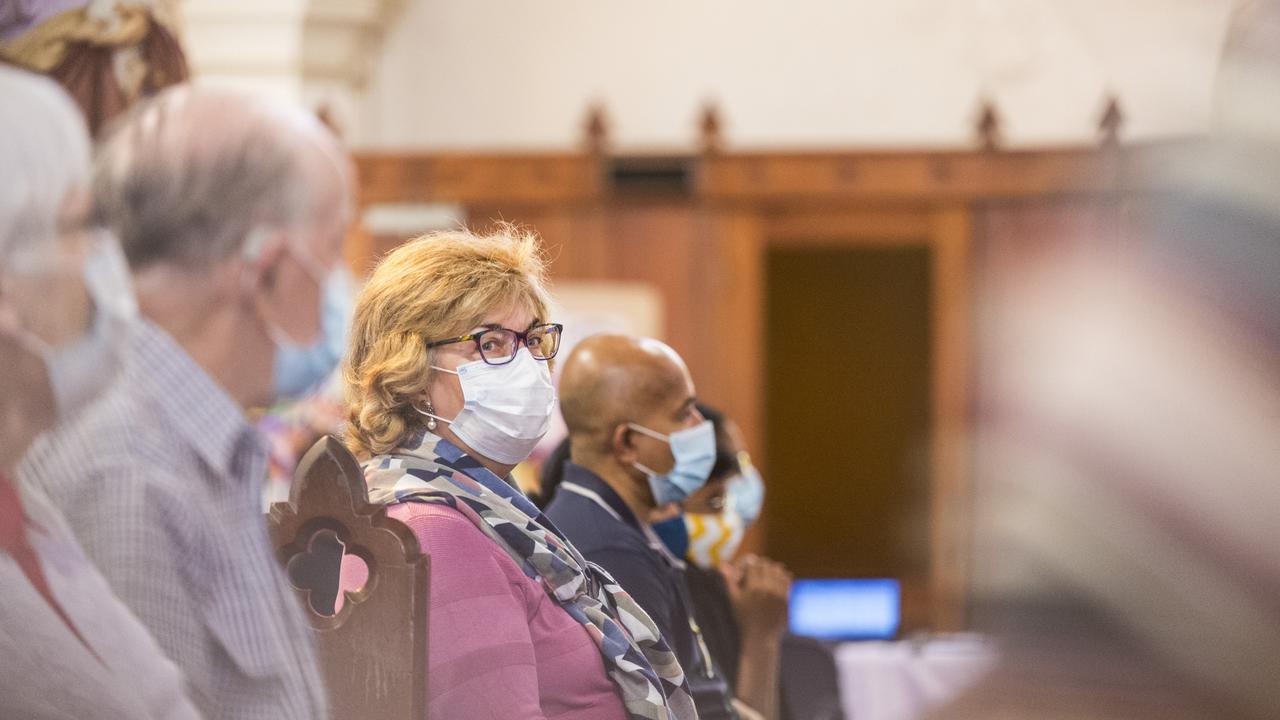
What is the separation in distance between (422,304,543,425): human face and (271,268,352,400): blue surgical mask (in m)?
0.70

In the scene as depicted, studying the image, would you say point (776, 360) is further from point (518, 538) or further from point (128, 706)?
point (128, 706)

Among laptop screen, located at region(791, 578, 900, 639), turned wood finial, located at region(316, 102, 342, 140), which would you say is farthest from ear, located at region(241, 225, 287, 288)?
turned wood finial, located at region(316, 102, 342, 140)

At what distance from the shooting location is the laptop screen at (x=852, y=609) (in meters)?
5.37

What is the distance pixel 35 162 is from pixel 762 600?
219 centimetres

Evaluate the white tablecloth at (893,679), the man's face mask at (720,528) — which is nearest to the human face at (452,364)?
the man's face mask at (720,528)

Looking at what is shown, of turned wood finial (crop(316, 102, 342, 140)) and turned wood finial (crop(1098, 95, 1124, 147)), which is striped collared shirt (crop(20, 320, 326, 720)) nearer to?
turned wood finial (crop(316, 102, 342, 140))

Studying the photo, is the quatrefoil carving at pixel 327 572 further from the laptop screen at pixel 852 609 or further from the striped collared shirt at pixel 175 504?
the laptop screen at pixel 852 609

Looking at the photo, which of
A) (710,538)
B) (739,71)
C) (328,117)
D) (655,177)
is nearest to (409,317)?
(710,538)

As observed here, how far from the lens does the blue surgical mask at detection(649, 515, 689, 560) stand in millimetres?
3510

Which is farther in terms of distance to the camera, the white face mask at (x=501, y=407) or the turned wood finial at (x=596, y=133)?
the turned wood finial at (x=596, y=133)

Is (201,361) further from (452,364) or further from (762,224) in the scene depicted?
(762,224)

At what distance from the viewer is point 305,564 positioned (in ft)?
6.12

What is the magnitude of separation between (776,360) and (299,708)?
859 cm

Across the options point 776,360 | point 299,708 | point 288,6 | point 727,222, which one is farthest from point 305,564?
point 776,360
